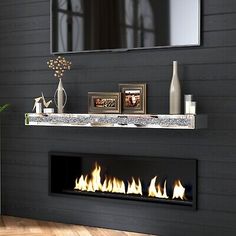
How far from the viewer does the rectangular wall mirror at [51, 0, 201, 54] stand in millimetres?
4102

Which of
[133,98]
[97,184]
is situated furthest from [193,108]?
[97,184]

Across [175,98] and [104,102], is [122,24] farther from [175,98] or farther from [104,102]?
[175,98]

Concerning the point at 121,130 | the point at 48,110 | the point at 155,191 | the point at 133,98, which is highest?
the point at 133,98

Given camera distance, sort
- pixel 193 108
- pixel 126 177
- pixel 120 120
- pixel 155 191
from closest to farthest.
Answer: pixel 193 108
pixel 120 120
pixel 155 191
pixel 126 177

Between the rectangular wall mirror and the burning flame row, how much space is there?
1105mm

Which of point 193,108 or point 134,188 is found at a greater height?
point 193,108

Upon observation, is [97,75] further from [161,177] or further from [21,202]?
[21,202]

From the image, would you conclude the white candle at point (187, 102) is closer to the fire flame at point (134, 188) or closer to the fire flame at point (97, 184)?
the fire flame at point (134, 188)

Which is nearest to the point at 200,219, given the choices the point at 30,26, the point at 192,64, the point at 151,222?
the point at 151,222

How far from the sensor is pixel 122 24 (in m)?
4.34

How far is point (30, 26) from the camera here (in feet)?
15.9

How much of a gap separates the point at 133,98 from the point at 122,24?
0.62 metres

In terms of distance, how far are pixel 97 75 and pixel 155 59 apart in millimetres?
555

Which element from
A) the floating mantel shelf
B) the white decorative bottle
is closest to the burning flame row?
the floating mantel shelf
